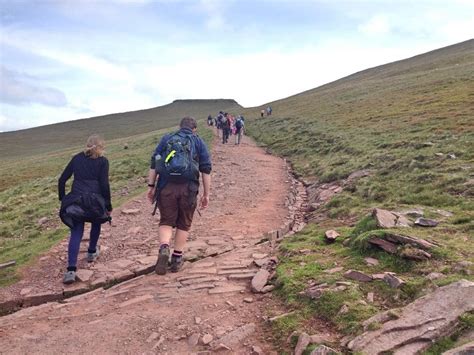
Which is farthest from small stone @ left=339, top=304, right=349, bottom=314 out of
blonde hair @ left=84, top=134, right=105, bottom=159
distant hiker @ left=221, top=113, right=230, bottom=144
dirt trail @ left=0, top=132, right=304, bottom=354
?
distant hiker @ left=221, top=113, right=230, bottom=144

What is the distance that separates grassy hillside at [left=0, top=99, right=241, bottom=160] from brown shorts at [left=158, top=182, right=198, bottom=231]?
8989 cm

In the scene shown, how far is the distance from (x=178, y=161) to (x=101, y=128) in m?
123

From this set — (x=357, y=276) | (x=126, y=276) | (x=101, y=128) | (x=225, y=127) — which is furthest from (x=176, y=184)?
(x=101, y=128)

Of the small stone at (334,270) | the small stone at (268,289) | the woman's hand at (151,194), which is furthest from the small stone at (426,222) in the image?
the woman's hand at (151,194)

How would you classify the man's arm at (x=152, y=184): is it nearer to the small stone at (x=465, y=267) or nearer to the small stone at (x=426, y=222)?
the small stone at (x=426, y=222)

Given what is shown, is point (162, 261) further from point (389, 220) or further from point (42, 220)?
point (42, 220)

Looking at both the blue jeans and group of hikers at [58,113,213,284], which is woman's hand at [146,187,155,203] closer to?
group of hikers at [58,113,213,284]

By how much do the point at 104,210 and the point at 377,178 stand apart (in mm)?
8810

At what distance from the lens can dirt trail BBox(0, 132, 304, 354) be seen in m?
5.39

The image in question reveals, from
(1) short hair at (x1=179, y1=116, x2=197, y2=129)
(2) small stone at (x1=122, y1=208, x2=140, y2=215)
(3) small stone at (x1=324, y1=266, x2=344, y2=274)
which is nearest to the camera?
(3) small stone at (x1=324, y1=266, x2=344, y2=274)

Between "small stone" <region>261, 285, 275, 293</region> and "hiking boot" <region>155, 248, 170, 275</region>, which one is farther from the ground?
"hiking boot" <region>155, 248, 170, 275</region>

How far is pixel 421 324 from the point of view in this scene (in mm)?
4605

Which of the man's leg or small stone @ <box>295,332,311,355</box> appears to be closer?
small stone @ <box>295,332,311,355</box>

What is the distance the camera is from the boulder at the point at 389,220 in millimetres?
7708
